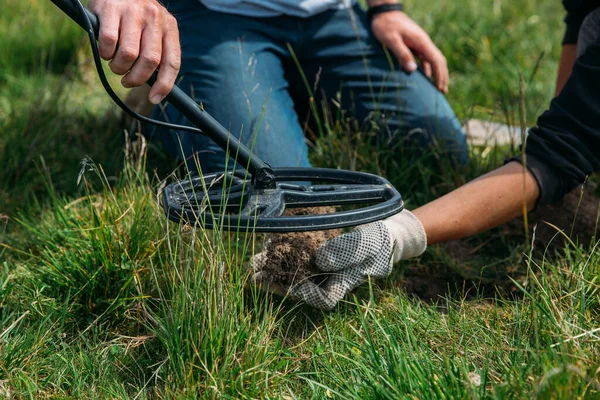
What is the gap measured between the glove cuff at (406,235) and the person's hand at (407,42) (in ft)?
3.41

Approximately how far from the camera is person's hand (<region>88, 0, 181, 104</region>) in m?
1.56

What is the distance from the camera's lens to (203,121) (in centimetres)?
173

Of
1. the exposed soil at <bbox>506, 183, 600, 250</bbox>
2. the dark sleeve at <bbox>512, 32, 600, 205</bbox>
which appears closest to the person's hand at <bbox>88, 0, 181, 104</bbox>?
the dark sleeve at <bbox>512, 32, 600, 205</bbox>

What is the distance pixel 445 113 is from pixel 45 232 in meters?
1.56

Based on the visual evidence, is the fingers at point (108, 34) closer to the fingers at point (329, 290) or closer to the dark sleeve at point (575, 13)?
the fingers at point (329, 290)

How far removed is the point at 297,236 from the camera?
1925 mm

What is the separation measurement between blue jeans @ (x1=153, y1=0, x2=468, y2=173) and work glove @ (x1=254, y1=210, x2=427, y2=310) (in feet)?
2.08

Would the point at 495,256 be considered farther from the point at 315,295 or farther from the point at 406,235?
the point at 315,295

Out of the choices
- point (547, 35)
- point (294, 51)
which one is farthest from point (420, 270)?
point (547, 35)

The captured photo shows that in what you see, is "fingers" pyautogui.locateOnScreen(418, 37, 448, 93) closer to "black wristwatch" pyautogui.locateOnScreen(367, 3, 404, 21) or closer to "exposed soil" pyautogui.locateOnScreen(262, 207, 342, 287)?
"black wristwatch" pyautogui.locateOnScreen(367, 3, 404, 21)

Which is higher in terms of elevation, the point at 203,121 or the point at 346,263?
the point at 203,121

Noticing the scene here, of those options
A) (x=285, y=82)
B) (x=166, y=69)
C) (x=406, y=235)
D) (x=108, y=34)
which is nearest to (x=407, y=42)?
(x=285, y=82)

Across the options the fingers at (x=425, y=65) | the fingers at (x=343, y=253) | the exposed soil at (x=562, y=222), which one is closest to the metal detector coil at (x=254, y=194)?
the fingers at (x=343, y=253)

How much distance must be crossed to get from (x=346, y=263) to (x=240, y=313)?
35 centimetres
